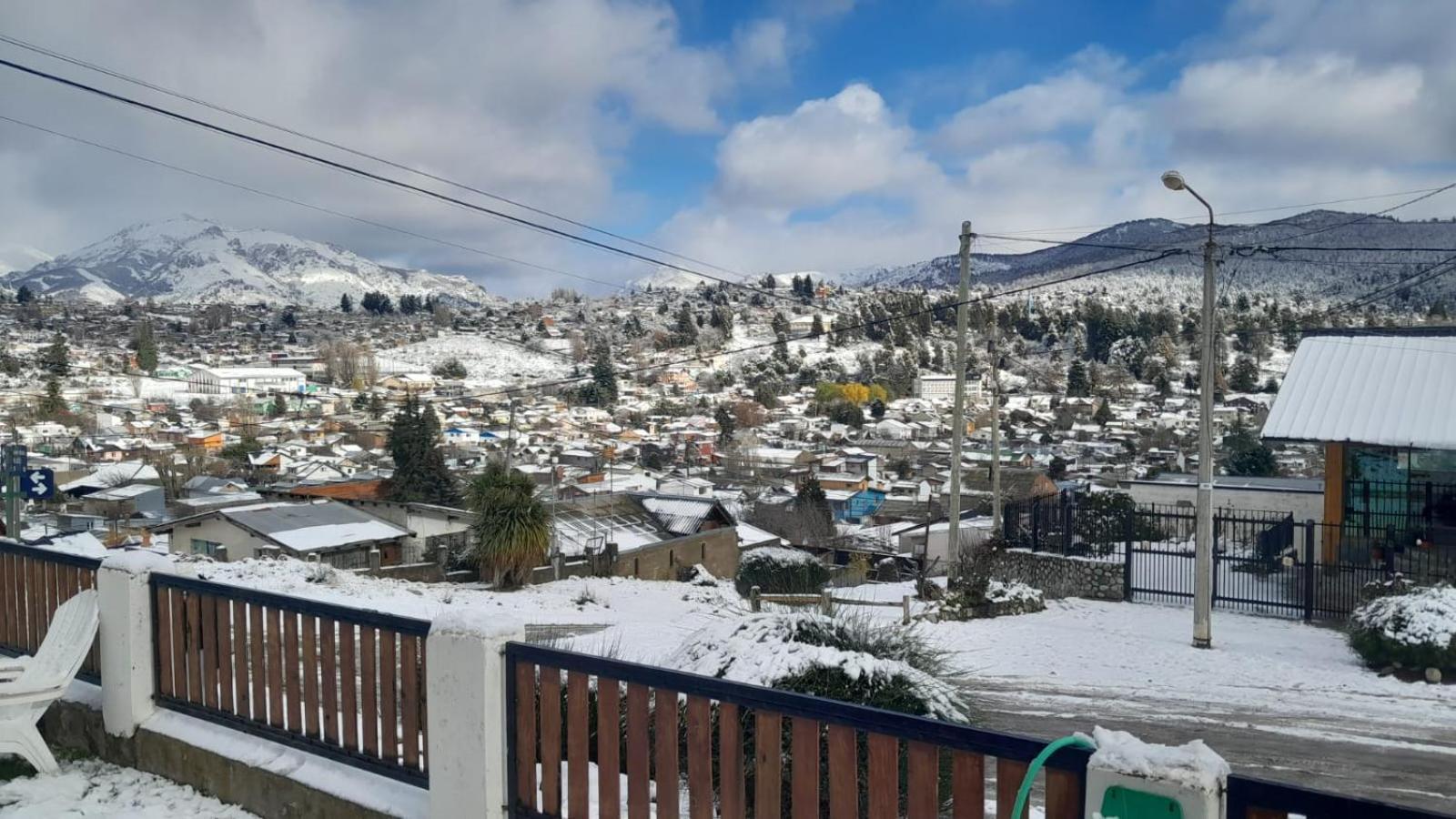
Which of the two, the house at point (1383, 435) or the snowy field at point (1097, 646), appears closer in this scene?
the snowy field at point (1097, 646)

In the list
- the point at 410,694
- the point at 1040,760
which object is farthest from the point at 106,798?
the point at 1040,760

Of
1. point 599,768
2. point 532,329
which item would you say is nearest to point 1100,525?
point 599,768

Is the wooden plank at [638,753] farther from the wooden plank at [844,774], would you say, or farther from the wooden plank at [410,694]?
the wooden plank at [410,694]

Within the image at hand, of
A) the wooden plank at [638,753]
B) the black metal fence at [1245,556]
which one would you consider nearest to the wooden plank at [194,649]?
the wooden plank at [638,753]

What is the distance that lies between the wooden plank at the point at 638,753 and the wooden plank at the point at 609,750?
6 centimetres

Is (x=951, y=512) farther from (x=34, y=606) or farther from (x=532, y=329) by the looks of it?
(x=532, y=329)

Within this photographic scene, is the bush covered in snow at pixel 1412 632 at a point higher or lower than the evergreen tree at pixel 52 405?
lower

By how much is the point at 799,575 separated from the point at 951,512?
630 cm

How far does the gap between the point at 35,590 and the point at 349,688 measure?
3.13 meters

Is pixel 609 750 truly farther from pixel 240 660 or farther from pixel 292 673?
pixel 240 660

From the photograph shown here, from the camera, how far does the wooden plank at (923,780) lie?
2920mm

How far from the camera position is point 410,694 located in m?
4.30

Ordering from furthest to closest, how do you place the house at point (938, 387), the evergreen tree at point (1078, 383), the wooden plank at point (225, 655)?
the house at point (938, 387)
the evergreen tree at point (1078, 383)
the wooden plank at point (225, 655)

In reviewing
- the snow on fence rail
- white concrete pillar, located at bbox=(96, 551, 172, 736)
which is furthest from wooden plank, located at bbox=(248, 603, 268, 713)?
the snow on fence rail
